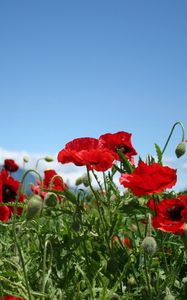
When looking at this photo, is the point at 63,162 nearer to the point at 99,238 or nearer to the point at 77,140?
the point at 77,140

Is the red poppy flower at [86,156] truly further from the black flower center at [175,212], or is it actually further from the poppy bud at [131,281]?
the poppy bud at [131,281]

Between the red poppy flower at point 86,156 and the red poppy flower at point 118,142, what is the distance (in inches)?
6.2

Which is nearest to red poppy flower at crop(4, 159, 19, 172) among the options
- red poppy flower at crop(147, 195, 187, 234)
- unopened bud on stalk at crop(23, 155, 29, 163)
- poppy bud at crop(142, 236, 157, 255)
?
unopened bud on stalk at crop(23, 155, 29, 163)

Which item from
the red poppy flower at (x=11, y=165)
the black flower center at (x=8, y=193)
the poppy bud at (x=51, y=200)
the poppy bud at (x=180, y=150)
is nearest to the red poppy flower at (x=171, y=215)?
the poppy bud at (x=51, y=200)

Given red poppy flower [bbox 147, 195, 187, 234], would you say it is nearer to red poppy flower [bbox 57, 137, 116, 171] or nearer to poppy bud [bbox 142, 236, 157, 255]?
poppy bud [bbox 142, 236, 157, 255]

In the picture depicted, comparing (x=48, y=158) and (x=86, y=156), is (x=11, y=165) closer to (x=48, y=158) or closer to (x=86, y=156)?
(x=48, y=158)

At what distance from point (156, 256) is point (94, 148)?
0.69 metres

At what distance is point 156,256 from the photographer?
249cm

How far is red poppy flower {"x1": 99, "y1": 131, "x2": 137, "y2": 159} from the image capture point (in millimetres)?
2211

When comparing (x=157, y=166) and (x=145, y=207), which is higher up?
(x=157, y=166)

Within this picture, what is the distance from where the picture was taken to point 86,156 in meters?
1.90

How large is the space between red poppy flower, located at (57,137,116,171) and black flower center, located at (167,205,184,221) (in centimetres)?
27

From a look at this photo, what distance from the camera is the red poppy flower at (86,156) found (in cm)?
190

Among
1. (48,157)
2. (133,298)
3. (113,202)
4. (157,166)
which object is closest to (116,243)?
(113,202)
